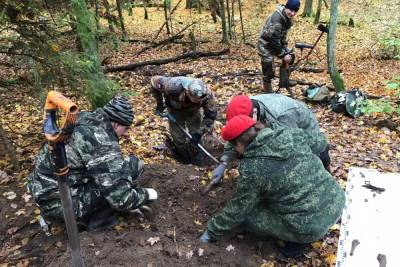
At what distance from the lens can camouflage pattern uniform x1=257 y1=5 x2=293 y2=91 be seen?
777 cm

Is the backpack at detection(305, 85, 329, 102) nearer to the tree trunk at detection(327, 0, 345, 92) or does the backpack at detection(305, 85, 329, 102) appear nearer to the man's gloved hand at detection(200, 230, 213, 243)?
the tree trunk at detection(327, 0, 345, 92)

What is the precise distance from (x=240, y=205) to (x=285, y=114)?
1300 millimetres

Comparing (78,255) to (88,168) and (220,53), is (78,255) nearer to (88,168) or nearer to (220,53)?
(88,168)

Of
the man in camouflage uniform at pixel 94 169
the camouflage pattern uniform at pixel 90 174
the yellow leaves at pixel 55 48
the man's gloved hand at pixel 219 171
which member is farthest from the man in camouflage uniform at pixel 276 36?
the camouflage pattern uniform at pixel 90 174

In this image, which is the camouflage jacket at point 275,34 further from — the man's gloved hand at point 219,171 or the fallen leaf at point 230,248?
the fallen leaf at point 230,248

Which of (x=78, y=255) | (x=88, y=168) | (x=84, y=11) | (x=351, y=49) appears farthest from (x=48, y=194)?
(x=351, y=49)

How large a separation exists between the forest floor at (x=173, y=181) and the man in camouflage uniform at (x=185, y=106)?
49 cm

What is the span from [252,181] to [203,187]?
5.43ft

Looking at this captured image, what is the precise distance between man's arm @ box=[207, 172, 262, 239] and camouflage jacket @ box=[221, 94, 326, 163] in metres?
0.91

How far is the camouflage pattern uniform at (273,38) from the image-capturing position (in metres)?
7.77

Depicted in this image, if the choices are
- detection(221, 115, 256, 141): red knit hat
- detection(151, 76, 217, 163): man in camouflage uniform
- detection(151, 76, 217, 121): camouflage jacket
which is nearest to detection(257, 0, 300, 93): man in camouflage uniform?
detection(151, 76, 217, 163): man in camouflage uniform

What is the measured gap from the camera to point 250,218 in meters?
3.91

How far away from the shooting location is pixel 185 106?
6141 mm

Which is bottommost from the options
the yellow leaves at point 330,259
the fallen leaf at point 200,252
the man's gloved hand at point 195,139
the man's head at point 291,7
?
the yellow leaves at point 330,259
